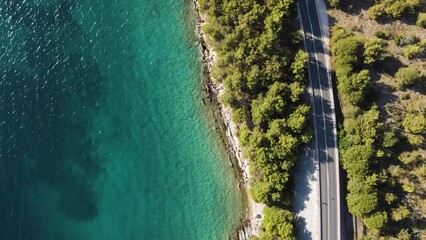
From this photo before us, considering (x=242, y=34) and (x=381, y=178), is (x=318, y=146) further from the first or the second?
(x=242, y=34)

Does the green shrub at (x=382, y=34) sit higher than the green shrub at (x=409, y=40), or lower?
higher

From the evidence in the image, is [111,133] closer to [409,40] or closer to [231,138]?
[231,138]

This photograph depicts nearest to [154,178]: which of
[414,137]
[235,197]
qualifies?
[235,197]

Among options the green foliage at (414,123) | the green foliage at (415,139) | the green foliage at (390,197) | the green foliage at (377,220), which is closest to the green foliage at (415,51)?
the green foliage at (414,123)

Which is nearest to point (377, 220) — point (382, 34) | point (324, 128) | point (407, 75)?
point (324, 128)

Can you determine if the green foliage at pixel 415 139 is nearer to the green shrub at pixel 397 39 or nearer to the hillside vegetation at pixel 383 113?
the hillside vegetation at pixel 383 113
